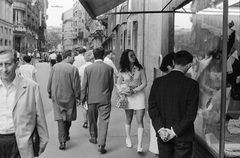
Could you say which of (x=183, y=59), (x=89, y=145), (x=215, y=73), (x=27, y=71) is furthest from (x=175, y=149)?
(x=27, y=71)

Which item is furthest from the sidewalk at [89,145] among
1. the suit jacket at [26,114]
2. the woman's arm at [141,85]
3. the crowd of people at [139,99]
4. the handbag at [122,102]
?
the suit jacket at [26,114]

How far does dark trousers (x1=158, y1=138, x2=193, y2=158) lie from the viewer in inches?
150

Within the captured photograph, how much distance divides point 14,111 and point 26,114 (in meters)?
0.12

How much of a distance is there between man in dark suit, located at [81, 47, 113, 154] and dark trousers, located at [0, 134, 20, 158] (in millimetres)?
3125

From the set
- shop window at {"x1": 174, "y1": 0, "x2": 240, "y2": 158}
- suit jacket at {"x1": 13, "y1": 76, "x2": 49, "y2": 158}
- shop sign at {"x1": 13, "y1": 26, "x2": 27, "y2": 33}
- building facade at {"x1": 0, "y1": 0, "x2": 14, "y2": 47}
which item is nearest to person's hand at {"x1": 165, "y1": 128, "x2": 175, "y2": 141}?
shop window at {"x1": 174, "y1": 0, "x2": 240, "y2": 158}

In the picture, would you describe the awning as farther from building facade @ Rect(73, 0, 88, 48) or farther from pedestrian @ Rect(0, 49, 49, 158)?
building facade @ Rect(73, 0, 88, 48)

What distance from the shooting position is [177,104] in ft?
12.4

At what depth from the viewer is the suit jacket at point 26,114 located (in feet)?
10.4

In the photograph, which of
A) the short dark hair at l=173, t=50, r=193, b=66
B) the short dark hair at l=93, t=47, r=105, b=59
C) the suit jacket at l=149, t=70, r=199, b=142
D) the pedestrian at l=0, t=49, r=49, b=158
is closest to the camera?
the pedestrian at l=0, t=49, r=49, b=158

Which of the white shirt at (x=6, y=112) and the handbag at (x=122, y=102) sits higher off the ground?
the white shirt at (x=6, y=112)

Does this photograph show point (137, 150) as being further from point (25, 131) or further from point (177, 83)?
point (25, 131)

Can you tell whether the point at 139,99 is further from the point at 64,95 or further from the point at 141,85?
the point at 64,95

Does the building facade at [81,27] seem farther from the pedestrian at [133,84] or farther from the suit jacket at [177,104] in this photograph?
the suit jacket at [177,104]

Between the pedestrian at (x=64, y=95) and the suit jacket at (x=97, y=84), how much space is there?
11.3 inches
